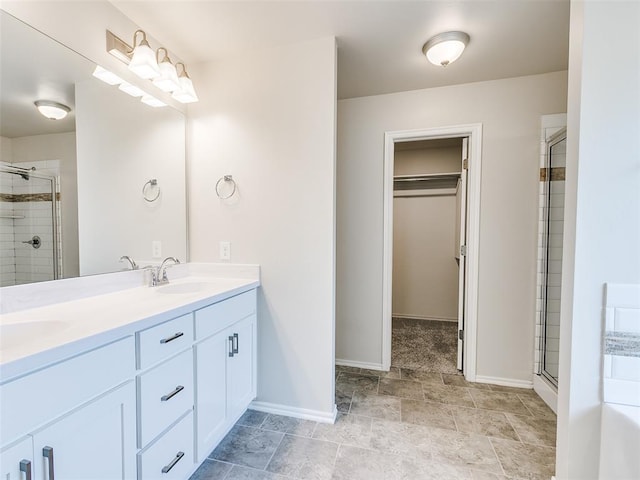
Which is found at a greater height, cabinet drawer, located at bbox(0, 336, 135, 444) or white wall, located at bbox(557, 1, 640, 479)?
white wall, located at bbox(557, 1, 640, 479)

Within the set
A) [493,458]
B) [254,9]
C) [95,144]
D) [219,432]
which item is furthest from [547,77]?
[219,432]

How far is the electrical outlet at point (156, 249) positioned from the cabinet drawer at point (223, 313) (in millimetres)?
674

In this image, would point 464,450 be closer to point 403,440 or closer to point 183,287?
point 403,440

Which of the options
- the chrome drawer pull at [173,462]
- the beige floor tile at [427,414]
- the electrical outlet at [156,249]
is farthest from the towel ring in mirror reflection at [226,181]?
the beige floor tile at [427,414]

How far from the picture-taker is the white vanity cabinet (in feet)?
4.46

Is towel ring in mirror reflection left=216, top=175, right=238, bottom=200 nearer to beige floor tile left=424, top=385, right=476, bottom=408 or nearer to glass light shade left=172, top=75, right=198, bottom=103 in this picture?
glass light shade left=172, top=75, right=198, bottom=103

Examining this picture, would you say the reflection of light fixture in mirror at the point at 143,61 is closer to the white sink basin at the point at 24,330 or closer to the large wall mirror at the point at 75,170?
the large wall mirror at the point at 75,170

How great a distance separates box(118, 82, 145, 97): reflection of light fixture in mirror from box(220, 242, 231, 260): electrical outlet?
105 cm

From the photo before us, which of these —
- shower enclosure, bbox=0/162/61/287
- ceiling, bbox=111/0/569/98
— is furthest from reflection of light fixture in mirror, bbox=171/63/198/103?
shower enclosure, bbox=0/162/61/287

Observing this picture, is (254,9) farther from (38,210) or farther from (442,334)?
(442,334)

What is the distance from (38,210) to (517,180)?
303 centimetres

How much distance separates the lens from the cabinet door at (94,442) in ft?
2.51

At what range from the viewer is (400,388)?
2.21 metres

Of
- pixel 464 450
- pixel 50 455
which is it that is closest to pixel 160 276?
pixel 50 455
